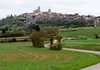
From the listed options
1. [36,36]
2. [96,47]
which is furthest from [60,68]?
[36,36]

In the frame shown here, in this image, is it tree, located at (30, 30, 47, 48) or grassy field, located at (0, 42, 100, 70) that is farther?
tree, located at (30, 30, 47, 48)

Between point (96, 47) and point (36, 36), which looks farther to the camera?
point (36, 36)

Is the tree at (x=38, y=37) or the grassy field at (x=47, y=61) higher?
the tree at (x=38, y=37)

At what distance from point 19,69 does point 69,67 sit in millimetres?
4759

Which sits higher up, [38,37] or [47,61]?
[38,37]

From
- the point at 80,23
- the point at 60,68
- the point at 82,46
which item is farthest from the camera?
the point at 80,23

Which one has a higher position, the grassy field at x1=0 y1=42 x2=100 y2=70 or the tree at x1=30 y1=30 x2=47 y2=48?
the tree at x1=30 y1=30 x2=47 y2=48

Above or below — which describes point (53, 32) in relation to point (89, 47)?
above

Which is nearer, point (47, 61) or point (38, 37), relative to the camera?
point (47, 61)

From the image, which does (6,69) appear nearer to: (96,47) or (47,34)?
(96,47)

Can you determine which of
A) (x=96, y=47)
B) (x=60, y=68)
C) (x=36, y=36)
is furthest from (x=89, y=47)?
(x=60, y=68)

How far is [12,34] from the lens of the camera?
291 ft

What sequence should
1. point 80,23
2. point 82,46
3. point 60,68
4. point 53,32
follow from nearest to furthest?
point 60,68 < point 82,46 < point 53,32 < point 80,23

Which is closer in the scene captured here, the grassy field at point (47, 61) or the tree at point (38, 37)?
the grassy field at point (47, 61)
